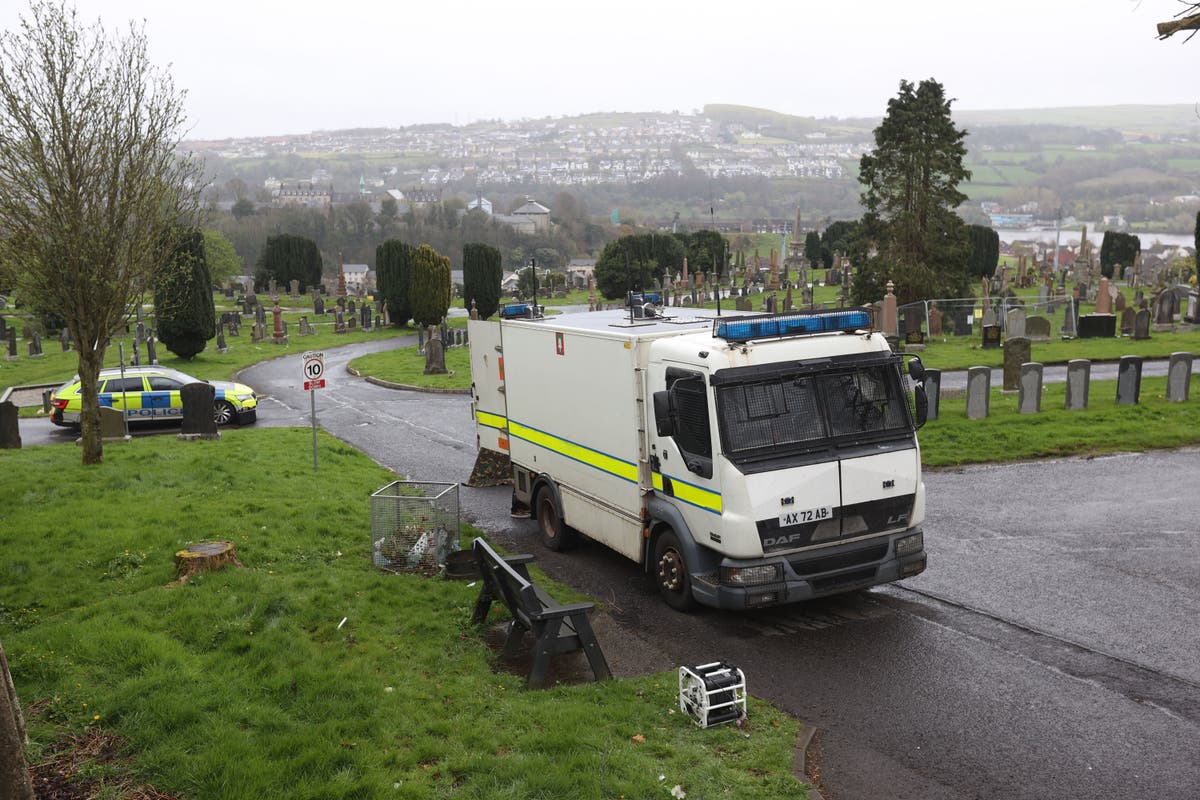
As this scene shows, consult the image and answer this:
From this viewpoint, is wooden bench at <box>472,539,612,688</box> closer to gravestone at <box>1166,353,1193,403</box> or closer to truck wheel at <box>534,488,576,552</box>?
truck wheel at <box>534,488,576,552</box>

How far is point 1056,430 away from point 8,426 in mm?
19531

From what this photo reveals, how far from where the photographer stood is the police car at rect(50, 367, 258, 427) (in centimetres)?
2205

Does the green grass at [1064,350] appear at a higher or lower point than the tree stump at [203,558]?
lower

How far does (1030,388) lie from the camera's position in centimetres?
1953

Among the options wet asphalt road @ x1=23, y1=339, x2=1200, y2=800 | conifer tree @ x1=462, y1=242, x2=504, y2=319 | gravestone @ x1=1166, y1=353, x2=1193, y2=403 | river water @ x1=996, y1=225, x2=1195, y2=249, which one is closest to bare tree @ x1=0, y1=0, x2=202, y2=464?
wet asphalt road @ x1=23, y1=339, x2=1200, y2=800

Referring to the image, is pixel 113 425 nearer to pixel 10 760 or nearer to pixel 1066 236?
pixel 10 760

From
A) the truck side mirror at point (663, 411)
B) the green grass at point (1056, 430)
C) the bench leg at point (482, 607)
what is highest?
the truck side mirror at point (663, 411)

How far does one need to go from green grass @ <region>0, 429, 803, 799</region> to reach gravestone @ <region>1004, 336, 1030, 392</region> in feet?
52.5

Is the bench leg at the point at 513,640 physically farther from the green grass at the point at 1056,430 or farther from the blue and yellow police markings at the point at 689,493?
the green grass at the point at 1056,430

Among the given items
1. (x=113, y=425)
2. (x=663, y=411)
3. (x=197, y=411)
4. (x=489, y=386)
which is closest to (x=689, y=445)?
(x=663, y=411)

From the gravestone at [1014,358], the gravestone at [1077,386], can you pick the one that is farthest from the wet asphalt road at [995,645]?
the gravestone at [1014,358]

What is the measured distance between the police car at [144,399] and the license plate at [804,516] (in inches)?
656

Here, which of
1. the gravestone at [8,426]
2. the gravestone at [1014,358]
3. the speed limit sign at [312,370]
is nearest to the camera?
the speed limit sign at [312,370]

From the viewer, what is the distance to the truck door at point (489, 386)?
44.5 ft
